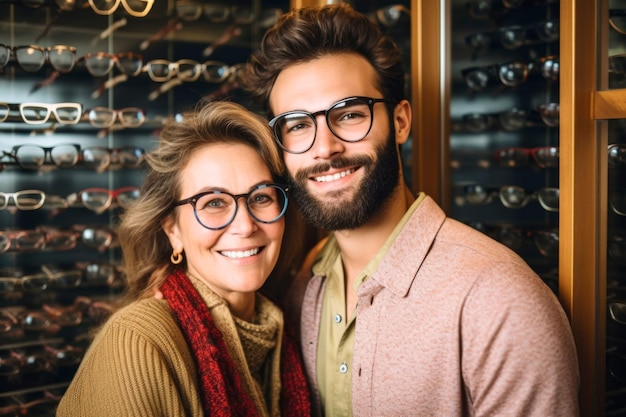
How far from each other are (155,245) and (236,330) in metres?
0.39

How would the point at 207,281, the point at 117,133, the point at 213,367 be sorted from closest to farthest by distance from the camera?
the point at 213,367 < the point at 207,281 < the point at 117,133

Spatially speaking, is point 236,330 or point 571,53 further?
point 236,330

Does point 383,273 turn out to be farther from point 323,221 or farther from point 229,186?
point 229,186

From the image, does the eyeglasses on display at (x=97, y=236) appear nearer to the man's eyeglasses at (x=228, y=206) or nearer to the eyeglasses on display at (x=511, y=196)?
the man's eyeglasses at (x=228, y=206)

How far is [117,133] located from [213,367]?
111 centimetres

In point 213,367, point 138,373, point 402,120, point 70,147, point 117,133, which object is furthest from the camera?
point 117,133

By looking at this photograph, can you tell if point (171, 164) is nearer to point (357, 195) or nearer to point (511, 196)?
point (357, 195)

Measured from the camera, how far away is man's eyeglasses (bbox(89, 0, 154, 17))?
2234 millimetres

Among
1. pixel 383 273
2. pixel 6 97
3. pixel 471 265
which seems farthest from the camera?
pixel 6 97

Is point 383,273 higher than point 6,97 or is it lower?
lower

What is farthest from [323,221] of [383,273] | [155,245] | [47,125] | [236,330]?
[47,125]

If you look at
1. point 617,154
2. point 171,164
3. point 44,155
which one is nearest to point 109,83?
point 44,155

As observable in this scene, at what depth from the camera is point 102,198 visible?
7.70 ft

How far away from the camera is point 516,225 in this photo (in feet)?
7.55
